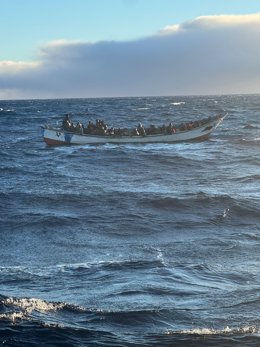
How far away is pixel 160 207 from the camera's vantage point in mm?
25359

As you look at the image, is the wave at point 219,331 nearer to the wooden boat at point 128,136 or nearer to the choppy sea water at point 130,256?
the choppy sea water at point 130,256

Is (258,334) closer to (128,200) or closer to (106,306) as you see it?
(106,306)

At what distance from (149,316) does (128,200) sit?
47.8 feet

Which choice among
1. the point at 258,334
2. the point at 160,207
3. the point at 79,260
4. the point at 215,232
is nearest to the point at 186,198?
the point at 160,207

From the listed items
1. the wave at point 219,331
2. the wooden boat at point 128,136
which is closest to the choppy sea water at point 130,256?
the wave at point 219,331

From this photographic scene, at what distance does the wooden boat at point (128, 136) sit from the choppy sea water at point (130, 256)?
11894mm

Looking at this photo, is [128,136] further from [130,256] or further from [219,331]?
[219,331]

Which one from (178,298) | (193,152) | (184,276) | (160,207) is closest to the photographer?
(178,298)

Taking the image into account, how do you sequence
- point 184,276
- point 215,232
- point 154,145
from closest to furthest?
point 184,276
point 215,232
point 154,145

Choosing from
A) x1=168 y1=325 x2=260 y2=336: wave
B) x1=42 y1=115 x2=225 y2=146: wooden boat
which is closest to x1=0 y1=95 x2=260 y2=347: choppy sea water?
x1=168 y1=325 x2=260 y2=336: wave

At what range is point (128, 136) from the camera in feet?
165

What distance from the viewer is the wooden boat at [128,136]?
50.5 meters

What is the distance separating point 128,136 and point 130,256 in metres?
33.3

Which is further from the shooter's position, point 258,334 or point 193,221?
point 193,221
